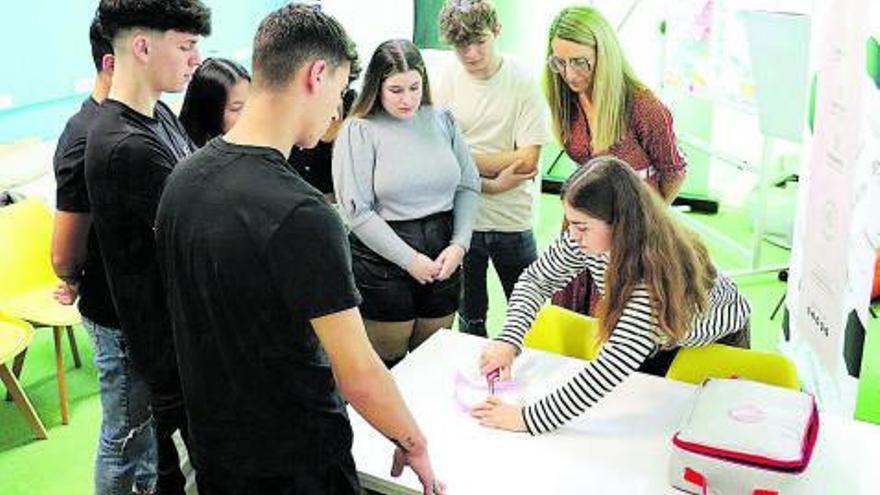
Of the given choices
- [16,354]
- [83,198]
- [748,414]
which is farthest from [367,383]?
[16,354]

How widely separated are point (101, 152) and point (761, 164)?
11.8 ft

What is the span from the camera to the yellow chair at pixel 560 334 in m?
2.24

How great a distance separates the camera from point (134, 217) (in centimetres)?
175

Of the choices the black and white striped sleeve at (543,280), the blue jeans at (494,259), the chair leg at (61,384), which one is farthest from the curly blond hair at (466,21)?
the chair leg at (61,384)

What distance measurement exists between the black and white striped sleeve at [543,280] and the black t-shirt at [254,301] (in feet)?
2.58

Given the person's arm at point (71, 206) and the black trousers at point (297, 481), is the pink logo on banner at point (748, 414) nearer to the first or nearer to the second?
the black trousers at point (297, 481)

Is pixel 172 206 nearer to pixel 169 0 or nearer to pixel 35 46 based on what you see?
pixel 169 0

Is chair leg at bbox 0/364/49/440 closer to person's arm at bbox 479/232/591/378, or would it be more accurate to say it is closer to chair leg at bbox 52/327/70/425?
chair leg at bbox 52/327/70/425

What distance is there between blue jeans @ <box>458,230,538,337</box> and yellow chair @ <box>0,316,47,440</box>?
1.53 m

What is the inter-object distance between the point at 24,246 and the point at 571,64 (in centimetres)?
222

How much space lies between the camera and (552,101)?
103 inches

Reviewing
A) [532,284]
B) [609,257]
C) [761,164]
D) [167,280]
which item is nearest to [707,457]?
[609,257]

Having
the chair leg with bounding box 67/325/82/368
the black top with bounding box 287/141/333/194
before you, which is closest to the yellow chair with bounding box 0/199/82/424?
the chair leg with bounding box 67/325/82/368

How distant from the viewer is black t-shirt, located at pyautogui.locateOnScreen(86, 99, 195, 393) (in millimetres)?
1731
